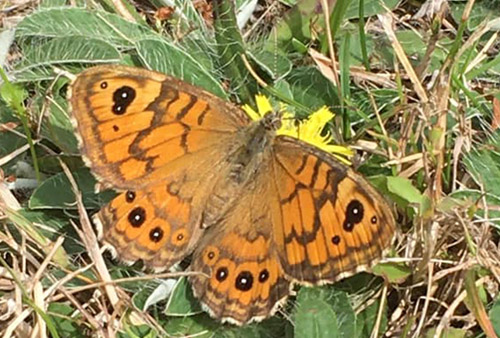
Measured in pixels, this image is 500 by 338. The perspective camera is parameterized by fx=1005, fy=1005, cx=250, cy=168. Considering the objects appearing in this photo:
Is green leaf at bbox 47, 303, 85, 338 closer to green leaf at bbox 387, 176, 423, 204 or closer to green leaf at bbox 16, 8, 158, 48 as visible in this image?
green leaf at bbox 16, 8, 158, 48

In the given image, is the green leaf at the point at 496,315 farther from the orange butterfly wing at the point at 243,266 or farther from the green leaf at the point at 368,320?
the orange butterfly wing at the point at 243,266

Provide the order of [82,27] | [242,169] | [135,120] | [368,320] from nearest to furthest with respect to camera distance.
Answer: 1. [135,120]
2. [242,169]
3. [368,320]
4. [82,27]

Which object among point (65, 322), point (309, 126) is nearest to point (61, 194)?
point (65, 322)

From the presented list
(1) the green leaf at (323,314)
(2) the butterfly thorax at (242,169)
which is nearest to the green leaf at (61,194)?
(2) the butterfly thorax at (242,169)

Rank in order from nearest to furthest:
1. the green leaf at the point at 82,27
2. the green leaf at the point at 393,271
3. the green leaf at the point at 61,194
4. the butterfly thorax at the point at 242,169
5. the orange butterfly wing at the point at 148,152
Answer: the orange butterfly wing at the point at 148,152, the butterfly thorax at the point at 242,169, the green leaf at the point at 393,271, the green leaf at the point at 61,194, the green leaf at the point at 82,27

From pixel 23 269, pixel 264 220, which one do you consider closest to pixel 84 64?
pixel 23 269

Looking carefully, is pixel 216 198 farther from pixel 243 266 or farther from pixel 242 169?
pixel 243 266

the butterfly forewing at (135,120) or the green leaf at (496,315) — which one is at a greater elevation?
the butterfly forewing at (135,120)
